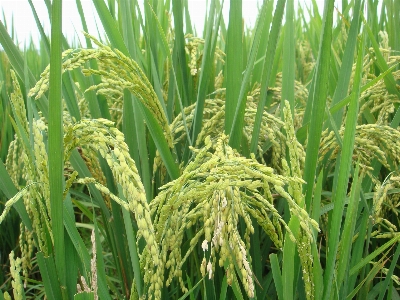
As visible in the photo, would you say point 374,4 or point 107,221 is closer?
point 107,221

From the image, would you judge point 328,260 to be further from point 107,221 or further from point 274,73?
point 274,73

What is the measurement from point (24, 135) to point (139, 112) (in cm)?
30

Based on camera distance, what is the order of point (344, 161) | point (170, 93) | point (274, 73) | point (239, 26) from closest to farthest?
point (344, 161) → point (239, 26) → point (170, 93) → point (274, 73)

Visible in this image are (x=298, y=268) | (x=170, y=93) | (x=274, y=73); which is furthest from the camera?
(x=274, y=73)

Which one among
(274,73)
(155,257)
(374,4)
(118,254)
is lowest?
(118,254)

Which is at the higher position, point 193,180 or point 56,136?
point 56,136

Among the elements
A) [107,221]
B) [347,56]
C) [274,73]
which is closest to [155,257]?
[107,221]

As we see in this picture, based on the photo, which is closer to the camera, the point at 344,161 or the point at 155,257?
the point at 155,257

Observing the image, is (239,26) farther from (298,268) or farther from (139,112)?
(298,268)

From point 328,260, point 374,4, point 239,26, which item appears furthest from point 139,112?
point 374,4

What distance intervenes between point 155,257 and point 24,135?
0.55 metres

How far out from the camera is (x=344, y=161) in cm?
90

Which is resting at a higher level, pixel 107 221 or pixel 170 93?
pixel 170 93

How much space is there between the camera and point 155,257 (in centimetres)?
65
